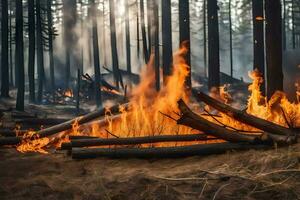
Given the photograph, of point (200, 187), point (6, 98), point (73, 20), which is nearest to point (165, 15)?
point (6, 98)

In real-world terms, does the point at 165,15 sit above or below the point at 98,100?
above

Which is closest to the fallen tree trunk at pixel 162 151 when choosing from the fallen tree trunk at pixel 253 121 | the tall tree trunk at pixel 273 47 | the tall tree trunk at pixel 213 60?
the fallen tree trunk at pixel 253 121

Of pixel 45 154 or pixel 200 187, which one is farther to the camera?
pixel 45 154

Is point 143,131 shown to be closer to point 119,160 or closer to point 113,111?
point 119,160

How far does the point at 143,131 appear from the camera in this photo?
351 inches

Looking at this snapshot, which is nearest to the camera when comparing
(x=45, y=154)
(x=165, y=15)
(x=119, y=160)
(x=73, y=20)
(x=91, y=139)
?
(x=119, y=160)

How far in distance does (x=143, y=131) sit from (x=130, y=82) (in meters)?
29.3

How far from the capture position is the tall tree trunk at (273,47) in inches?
400

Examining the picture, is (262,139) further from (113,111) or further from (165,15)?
(165,15)

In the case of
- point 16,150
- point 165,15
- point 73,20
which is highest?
point 73,20

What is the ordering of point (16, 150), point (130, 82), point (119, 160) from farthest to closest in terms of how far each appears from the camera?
point (130, 82) < point (16, 150) < point (119, 160)

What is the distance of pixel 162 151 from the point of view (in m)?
7.18

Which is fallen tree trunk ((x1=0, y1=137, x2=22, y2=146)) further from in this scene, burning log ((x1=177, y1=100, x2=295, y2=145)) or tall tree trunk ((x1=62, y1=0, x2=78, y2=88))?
tall tree trunk ((x1=62, y1=0, x2=78, y2=88))

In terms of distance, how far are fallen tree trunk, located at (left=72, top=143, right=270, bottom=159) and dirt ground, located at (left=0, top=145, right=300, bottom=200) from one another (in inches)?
4.5
